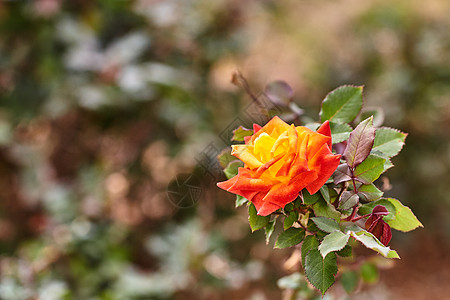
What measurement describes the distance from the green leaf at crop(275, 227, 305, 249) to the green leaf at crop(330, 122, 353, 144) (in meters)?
0.11

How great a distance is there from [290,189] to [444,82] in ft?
4.94

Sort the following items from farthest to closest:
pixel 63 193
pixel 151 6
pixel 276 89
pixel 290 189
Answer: pixel 151 6 < pixel 63 193 < pixel 276 89 < pixel 290 189

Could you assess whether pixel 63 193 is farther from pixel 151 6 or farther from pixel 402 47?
pixel 402 47

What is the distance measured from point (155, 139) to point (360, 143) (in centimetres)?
115

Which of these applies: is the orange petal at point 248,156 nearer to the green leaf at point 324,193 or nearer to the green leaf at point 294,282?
the green leaf at point 324,193

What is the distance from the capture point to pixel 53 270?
1186 millimetres

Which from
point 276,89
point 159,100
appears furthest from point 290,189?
point 159,100

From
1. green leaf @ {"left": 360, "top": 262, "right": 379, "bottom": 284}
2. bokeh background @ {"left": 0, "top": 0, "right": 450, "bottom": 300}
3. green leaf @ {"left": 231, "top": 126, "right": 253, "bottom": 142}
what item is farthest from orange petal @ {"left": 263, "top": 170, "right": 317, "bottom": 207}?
bokeh background @ {"left": 0, "top": 0, "right": 450, "bottom": 300}

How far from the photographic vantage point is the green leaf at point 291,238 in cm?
49

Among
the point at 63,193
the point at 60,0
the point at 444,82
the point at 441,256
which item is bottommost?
the point at 441,256

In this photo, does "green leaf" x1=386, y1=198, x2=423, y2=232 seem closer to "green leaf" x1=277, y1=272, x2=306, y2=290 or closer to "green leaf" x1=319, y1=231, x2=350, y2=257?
"green leaf" x1=319, y1=231, x2=350, y2=257

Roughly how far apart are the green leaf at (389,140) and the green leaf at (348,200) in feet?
0.27

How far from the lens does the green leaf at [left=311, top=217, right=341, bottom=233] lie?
0.45 metres

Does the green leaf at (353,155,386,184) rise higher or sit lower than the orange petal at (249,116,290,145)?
lower
